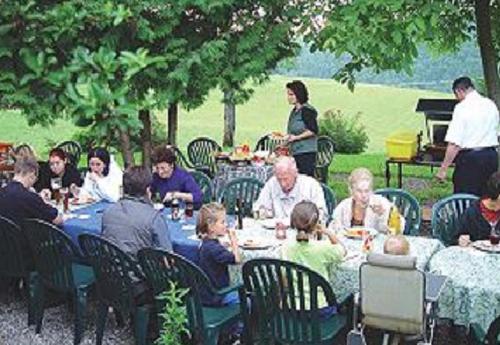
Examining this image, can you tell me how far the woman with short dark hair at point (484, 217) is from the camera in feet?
16.9

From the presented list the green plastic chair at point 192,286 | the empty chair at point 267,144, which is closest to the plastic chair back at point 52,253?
the green plastic chair at point 192,286

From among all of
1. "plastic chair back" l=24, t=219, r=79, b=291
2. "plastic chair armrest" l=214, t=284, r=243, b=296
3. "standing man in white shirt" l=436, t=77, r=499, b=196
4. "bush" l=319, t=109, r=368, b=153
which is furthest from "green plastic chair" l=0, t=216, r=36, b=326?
"bush" l=319, t=109, r=368, b=153

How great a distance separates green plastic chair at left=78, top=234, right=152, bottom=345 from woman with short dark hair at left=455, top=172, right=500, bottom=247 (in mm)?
2297

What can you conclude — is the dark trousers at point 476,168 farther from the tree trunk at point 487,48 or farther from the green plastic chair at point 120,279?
the green plastic chair at point 120,279

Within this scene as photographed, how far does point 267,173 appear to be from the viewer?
9.31 m

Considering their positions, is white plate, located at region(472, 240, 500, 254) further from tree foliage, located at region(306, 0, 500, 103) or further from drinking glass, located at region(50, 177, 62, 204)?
drinking glass, located at region(50, 177, 62, 204)

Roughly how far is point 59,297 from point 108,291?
0.88 m

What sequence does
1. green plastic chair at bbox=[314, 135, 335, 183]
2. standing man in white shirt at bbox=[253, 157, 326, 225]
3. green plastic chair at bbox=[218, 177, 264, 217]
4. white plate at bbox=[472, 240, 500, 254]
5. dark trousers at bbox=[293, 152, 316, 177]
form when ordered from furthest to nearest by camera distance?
green plastic chair at bbox=[314, 135, 335, 183], dark trousers at bbox=[293, 152, 316, 177], green plastic chair at bbox=[218, 177, 264, 217], standing man in white shirt at bbox=[253, 157, 326, 225], white plate at bbox=[472, 240, 500, 254]

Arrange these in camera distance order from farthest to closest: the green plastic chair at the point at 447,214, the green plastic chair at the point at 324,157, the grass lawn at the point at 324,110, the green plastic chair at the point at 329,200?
1. the grass lawn at the point at 324,110
2. the green plastic chair at the point at 324,157
3. the green plastic chair at the point at 329,200
4. the green plastic chair at the point at 447,214

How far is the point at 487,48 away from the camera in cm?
838

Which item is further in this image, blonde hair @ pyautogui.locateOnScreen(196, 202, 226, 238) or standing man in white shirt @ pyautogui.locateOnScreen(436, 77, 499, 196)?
standing man in white shirt @ pyautogui.locateOnScreen(436, 77, 499, 196)

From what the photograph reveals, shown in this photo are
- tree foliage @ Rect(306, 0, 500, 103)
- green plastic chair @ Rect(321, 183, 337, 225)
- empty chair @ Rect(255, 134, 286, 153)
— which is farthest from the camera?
empty chair @ Rect(255, 134, 286, 153)

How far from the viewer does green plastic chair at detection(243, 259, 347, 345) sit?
13.7 feet

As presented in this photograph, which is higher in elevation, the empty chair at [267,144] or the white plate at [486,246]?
the empty chair at [267,144]
